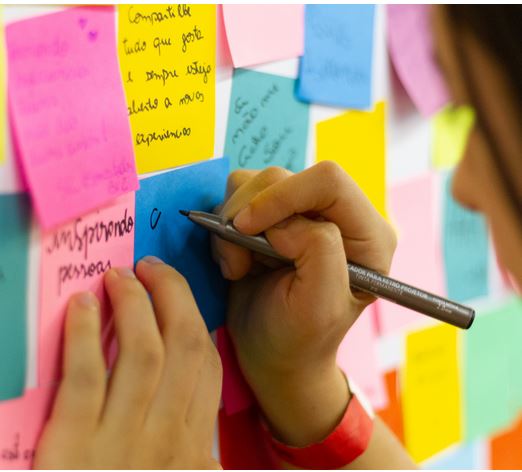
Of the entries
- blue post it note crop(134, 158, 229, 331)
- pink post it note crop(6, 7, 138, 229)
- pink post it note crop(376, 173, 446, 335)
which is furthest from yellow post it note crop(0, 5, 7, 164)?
pink post it note crop(376, 173, 446, 335)

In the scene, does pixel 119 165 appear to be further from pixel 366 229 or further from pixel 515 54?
pixel 515 54

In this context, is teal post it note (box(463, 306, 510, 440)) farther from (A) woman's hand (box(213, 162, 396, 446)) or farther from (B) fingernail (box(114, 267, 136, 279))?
(B) fingernail (box(114, 267, 136, 279))

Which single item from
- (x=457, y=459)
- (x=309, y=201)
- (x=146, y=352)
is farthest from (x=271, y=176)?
(x=457, y=459)

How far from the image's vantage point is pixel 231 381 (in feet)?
1.90

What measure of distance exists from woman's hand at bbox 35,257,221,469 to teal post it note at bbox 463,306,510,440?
1.52 ft

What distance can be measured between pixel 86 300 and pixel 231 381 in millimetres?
184

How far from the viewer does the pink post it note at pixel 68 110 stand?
15.4 inches

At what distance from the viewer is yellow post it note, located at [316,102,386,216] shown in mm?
661

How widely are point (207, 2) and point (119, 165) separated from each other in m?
0.14

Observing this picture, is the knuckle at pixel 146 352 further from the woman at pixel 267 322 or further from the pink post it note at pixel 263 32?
the pink post it note at pixel 263 32

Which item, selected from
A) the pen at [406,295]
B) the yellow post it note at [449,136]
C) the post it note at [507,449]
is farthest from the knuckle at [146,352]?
the post it note at [507,449]

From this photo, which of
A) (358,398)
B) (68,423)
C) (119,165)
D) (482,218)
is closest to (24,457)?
(68,423)

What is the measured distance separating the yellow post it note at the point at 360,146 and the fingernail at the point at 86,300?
287 mm

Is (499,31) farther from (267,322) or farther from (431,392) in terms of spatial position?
(431,392)
